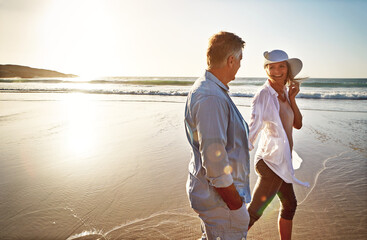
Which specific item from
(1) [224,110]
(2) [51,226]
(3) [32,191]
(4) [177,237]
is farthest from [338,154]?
(3) [32,191]

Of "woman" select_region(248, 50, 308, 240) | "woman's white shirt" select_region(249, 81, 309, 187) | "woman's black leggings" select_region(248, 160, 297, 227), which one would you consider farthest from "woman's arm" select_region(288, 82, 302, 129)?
"woman's black leggings" select_region(248, 160, 297, 227)

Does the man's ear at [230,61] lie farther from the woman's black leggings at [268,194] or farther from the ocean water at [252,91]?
the ocean water at [252,91]

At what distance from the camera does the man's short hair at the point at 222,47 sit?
59.9 inches

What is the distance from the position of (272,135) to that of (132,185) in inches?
95.9

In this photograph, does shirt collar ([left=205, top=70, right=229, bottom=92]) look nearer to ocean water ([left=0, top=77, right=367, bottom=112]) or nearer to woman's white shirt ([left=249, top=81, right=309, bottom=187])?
woman's white shirt ([left=249, top=81, right=309, bottom=187])

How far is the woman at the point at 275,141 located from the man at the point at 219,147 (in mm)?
760

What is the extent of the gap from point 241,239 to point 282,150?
103 centimetres

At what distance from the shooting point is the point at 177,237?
275 centimetres

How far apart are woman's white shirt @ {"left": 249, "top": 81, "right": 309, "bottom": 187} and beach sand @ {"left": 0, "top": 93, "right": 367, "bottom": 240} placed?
959 mm

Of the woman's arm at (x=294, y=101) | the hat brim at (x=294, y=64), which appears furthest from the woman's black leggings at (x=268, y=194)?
the hat brim at (x=294, y=64)

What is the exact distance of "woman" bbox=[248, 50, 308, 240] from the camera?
2344 mm

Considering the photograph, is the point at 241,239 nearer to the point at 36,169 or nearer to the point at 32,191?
the point at 32,191

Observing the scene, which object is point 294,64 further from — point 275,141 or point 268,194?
point 268,194

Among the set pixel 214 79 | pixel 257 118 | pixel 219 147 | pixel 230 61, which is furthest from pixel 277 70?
pixel 219 147
